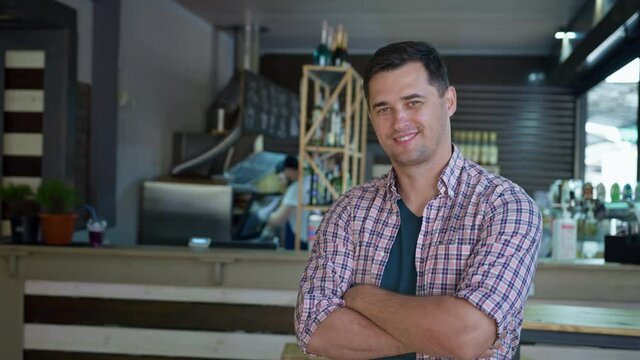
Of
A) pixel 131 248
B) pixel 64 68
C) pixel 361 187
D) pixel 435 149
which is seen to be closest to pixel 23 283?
pixel 131 248

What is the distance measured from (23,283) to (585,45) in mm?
4239

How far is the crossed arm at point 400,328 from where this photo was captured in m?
1.54

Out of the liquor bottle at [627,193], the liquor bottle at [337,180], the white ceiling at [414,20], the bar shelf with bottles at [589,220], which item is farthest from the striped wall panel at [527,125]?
the liquor bottle at [627,193]

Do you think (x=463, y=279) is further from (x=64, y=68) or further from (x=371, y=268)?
(x=64, y=68)

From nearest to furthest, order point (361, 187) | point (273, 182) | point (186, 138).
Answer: point (361, 187), point (186, 138), point (273, 182)

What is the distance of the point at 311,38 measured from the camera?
28.1 feet

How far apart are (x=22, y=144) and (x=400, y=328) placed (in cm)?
423

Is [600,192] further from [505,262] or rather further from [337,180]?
[505,262]

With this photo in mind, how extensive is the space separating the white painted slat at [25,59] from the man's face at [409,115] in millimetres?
3994

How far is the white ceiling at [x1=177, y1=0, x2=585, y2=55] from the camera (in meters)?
6.59

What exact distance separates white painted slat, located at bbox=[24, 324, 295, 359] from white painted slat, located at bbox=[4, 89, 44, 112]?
172cm

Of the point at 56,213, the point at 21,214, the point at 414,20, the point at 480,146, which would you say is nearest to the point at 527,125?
the point at 480,146

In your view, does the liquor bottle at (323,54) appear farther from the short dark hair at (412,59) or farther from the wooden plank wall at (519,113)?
the wooden plank wall at (519,113)

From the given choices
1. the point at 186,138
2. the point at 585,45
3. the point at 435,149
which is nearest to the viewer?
the point at 435,149
